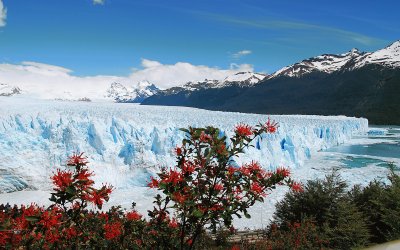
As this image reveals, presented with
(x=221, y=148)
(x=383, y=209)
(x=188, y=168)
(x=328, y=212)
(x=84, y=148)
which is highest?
(x=221, y=148)

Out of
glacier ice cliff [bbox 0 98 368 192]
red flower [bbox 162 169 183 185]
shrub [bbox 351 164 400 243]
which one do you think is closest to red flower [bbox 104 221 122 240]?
red flower [bbox 162 169 183 185]

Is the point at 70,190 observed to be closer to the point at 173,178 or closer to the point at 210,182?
the point at 173,178

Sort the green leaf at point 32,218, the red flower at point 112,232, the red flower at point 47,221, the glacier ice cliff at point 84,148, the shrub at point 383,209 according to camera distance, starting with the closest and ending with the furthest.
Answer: the green leaf at point 32,218 → the red flower at point 47,221 → the red flower at point 112,232 → the shrub at point 383,209 → the glacier ice cliff at point 84,148

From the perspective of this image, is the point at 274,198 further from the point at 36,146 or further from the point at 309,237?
the point at 36,146

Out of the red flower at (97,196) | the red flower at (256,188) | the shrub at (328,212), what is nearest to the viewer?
the red flower at (97,196)

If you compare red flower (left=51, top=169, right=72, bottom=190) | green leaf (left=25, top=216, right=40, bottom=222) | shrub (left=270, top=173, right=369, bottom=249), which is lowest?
shrub (left=270, top=173, right=369, bottom=249)

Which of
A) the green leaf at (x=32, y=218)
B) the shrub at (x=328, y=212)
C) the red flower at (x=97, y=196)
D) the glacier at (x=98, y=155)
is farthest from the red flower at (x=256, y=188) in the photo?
the glacier at (x=98, y=155)

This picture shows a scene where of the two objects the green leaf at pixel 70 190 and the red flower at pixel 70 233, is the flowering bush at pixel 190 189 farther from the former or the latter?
the red flower at pixel 70 233

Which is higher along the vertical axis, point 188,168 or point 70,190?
point 188,168

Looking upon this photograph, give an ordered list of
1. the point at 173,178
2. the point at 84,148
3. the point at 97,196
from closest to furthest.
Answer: the point at 97,196 → the point at 173,178 → the point at 84,148

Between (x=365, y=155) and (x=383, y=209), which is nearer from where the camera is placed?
(x=383, y=209)

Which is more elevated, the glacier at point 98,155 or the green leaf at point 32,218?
the green leaf at point 32,218

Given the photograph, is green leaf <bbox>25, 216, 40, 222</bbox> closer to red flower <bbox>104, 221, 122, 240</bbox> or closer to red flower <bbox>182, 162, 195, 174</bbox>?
red flower <bbox>182, 162, 195, 174</bbox>

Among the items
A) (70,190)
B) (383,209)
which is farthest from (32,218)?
(383,209)
